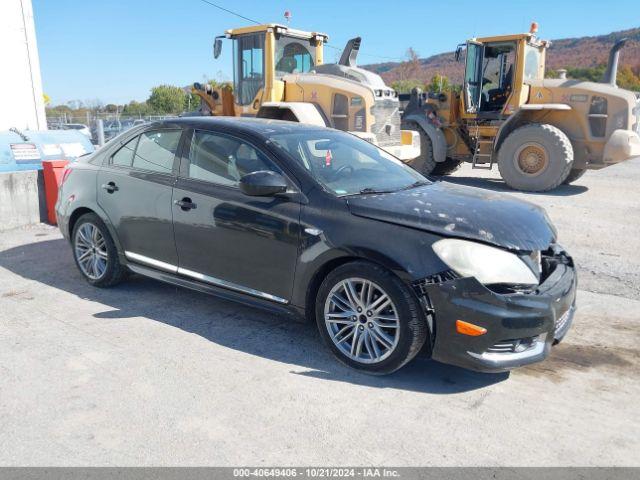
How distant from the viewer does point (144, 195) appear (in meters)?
4.69

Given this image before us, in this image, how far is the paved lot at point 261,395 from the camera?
279 centimetres

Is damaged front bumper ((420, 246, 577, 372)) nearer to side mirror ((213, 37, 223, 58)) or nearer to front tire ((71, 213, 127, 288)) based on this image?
front tire ((71, 213, 127, 288))

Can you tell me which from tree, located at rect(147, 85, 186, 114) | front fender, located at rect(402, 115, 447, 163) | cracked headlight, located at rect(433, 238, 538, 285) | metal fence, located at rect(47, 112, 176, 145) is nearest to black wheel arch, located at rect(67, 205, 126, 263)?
cracked headlight, located at rect(433, 238, 538, 285)

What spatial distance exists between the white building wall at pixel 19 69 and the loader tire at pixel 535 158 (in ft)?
37.9

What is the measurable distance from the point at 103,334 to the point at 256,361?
127 cm

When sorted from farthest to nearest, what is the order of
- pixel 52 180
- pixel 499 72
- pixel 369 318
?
pixel 499 72 < pixel 52 180 < pixel 369 318

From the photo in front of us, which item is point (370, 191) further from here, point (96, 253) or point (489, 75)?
point (489, 75)

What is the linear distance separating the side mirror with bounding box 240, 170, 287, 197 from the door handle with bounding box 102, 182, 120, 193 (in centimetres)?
167

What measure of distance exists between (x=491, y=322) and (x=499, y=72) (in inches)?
421

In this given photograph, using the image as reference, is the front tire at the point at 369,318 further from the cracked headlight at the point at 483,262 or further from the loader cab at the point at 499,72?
the loader cab at the point at 499,72

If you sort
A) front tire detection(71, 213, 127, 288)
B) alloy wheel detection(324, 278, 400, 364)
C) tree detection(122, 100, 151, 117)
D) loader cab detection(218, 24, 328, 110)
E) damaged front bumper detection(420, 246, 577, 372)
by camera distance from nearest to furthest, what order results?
damaged front bumper detection(420, 246, 577, 372)
alloy wheel detection(324, 278, 400, 364)
front tire detection(71, 213, 127, 288)
loader cab detection(218, 24, 328, 110)
tree detection(122, 100, 151, 117)

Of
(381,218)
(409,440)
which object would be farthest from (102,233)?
(409,440)

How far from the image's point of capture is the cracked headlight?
3225 mm

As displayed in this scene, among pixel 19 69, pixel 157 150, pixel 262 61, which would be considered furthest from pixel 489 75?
pixel 19 69
